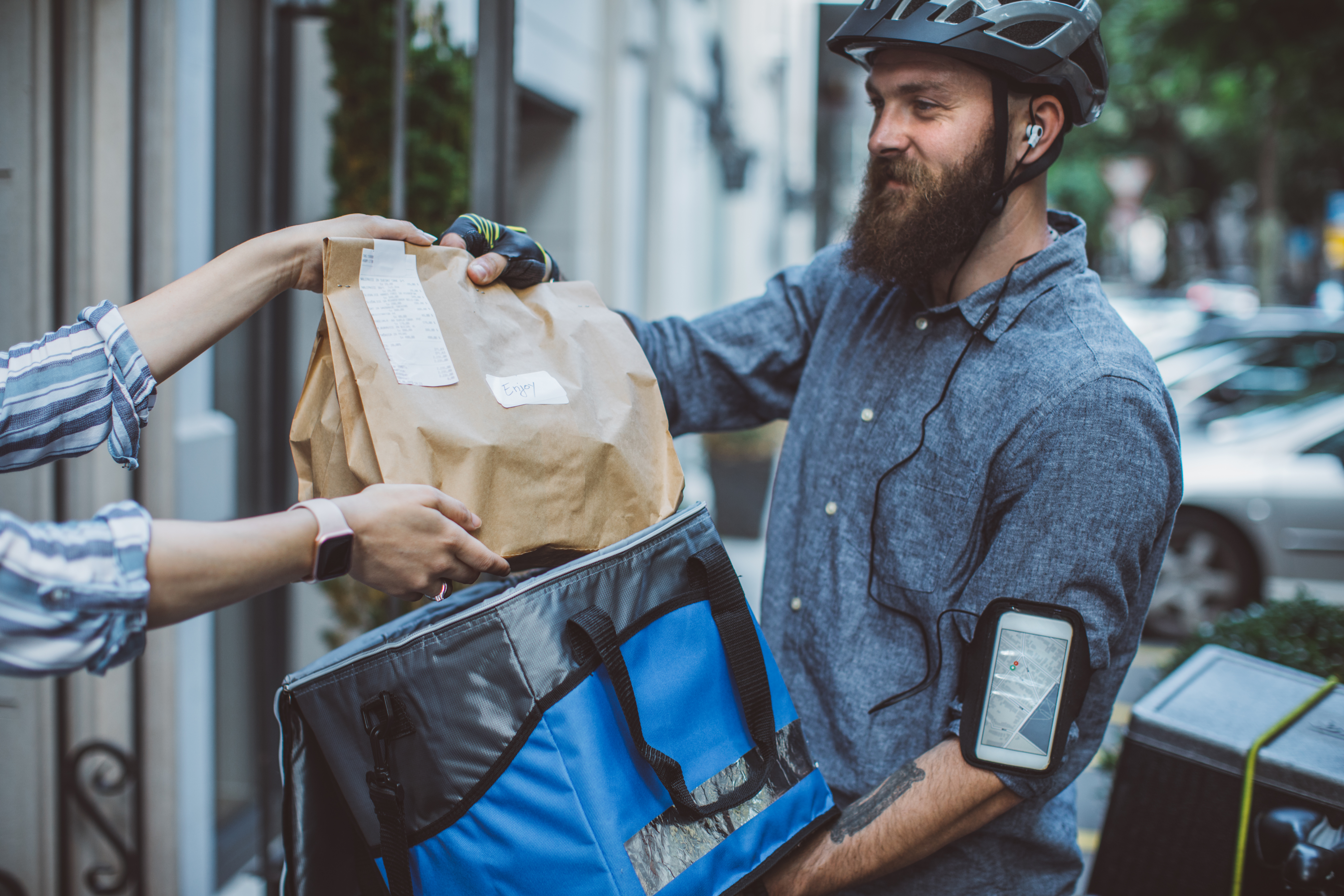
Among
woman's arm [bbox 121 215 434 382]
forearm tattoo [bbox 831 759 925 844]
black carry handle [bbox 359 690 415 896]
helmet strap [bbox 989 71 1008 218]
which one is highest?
helmet strap [bbox 989 71 1008 218]

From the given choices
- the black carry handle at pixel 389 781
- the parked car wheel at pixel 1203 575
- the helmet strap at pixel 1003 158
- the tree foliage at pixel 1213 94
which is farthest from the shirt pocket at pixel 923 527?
the parked car wheel at pixel 1203 575

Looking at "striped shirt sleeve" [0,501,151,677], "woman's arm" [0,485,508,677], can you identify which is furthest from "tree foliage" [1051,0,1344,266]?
"striped shirt sleeve" [0,501,151,677]

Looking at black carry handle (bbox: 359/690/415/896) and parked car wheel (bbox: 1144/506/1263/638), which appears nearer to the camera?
black carry handle (bbox: 359/690/415/896)

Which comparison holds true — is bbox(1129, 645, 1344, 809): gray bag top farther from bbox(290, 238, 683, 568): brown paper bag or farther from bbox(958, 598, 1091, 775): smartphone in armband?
bbox(290, 238, 683, 568): brown paper bag

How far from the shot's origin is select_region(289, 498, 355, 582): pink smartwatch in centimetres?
115

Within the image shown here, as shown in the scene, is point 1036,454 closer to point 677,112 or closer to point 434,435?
point 434,435

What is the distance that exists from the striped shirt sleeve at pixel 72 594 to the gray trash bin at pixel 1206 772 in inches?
75.6

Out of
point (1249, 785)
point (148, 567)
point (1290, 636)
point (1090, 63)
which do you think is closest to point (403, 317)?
point (148, 567)

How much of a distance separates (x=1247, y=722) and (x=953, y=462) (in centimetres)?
105

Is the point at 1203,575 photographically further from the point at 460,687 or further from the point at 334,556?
the point at 334,556

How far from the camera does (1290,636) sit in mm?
2807

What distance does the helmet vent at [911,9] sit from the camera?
160cm

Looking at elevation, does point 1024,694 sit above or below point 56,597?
below

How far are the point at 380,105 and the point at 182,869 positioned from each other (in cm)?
A: 236
